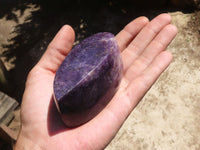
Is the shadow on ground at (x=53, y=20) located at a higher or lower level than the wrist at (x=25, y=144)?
lower

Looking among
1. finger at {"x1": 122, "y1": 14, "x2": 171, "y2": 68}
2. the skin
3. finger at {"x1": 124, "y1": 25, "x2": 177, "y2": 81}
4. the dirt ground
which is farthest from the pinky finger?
the dirt ground

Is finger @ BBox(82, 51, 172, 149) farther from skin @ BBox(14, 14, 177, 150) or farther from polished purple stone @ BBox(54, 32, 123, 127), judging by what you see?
polished purple stone @ BBox(54, 32, 123, 127)

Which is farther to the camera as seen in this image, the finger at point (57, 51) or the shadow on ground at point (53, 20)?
the shadow on ground at point (53, 20)

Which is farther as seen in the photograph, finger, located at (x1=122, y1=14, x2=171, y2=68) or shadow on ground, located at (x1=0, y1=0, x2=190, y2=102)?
shadow on ground, located at (x1=0, y1=0, x2=190, y2=102)

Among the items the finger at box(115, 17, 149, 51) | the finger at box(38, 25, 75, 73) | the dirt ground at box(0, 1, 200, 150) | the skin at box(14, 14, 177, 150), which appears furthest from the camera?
the dirt ground at box(0, 1, 200, 150)

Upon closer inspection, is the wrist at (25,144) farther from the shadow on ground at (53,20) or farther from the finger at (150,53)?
the shadow on ground at (53,20)

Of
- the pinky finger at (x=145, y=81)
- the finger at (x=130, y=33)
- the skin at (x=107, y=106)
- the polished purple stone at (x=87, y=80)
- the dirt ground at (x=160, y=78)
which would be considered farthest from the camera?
the dirt ground at (x=160, y=78)

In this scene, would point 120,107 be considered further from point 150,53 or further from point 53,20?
point 53,20

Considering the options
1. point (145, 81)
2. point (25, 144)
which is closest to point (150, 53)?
point (145, 81)

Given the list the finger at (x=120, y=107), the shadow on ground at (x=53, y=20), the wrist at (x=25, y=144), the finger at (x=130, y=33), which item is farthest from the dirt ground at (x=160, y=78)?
the wrist at (x=25, y=144)

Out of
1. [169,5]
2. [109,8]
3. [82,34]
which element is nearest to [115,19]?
[109,8]
